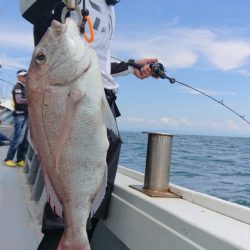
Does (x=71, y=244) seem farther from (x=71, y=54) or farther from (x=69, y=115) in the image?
(x=71, y=54)

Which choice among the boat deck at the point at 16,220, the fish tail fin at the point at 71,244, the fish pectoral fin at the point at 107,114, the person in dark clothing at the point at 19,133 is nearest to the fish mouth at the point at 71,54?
the fish pectoral fin at the point at 107,114

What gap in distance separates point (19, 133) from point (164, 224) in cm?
554

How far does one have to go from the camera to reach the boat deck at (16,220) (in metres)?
2.87

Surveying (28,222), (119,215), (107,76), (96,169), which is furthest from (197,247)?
(28,222)

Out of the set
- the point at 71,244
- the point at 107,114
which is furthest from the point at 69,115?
the point at 71,244

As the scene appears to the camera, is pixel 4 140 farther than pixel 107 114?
Yes

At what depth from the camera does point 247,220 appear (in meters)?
1.76

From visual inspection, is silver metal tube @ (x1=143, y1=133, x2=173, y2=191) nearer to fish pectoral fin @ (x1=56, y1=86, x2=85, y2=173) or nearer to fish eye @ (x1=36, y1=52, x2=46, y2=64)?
fish pectoral fin @ (x1=56, y1=86, x2=85, y2=173)

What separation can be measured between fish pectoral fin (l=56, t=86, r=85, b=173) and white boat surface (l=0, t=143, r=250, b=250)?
617mm

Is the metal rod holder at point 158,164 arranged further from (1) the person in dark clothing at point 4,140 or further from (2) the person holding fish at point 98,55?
(1) the person in dark clothing at point 4,140

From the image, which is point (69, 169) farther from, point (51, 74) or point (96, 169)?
point (51, 74)

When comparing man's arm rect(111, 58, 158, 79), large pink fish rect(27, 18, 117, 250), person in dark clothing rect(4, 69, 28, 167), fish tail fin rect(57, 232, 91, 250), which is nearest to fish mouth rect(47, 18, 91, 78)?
large pink fish rect(27, 18, 117, 250)

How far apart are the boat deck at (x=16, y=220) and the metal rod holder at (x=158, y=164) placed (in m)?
1.10

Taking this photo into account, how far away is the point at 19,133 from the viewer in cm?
697
